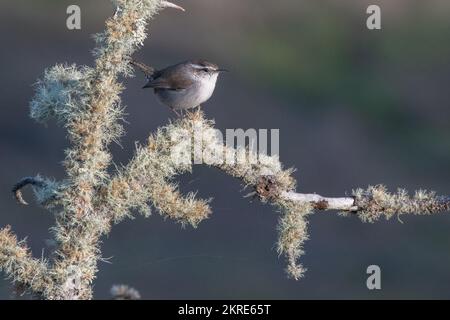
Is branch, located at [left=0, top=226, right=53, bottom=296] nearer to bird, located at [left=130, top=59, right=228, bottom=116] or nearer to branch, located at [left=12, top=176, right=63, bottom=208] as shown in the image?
branch, located at [left=12, top=176, right=63, bottom=208]

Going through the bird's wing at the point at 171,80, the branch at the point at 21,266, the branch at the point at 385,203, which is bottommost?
the branch at the point at 21,266

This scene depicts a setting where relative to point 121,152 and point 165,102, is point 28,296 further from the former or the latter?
point 121,152

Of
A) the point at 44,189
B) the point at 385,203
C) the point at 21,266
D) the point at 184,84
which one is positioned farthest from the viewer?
the point at 184,84

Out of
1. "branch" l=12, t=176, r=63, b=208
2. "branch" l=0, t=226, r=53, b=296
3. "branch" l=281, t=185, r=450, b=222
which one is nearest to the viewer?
"branch" l=0, t=226, r=53, b=296

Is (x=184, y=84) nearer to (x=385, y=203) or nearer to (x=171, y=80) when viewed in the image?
(x=171, y=80)

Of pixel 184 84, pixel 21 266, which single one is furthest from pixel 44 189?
pixel 184 84

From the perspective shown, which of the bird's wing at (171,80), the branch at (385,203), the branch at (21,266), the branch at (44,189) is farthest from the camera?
the bird's wing at (171,80)

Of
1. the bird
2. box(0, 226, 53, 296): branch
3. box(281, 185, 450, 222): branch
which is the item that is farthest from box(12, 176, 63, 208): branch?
the bird

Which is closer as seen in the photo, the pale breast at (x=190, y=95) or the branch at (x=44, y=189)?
the branch at (x=44, y=189)

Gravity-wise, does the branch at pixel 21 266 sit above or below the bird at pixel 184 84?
below

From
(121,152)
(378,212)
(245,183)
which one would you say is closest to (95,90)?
(245,183)

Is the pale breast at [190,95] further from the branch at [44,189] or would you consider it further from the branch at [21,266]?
the branch at [21,266]

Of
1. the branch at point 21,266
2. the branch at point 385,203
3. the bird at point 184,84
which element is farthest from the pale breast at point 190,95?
the branch at point 21,266
